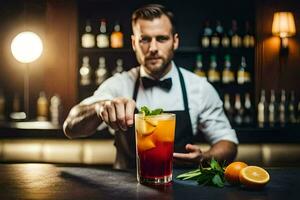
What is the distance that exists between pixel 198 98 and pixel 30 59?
6.52 ft

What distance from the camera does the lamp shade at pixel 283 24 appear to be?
4.12m

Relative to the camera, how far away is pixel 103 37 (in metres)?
4.21

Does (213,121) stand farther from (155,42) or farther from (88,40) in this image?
(88,40)

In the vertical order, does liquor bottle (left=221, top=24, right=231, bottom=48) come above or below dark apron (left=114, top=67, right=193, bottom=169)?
above

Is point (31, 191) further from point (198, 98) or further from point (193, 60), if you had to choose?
point (193, 60)

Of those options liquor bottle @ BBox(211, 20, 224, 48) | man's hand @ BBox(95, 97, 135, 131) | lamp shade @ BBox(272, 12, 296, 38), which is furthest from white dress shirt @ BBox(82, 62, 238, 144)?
lamp shade @ BBox(272, 12, 296, 38)

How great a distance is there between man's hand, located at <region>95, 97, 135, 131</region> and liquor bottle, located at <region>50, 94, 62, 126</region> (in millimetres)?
2777

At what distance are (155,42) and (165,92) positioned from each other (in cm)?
33

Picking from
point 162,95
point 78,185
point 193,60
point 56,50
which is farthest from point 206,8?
point 78,185

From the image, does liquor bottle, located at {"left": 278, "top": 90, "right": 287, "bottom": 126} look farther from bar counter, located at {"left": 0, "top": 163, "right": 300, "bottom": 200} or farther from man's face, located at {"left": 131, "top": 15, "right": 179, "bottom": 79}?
bar counter, located at {"left": 0, "top": 163, "right": 300, "bottom": 200}

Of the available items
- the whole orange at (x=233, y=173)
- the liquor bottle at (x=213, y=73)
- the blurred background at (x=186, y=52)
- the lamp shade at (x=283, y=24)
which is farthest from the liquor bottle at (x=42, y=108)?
the whole orange at (x=233, y=173)

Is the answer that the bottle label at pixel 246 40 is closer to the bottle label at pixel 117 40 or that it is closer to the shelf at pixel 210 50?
the shelf at pixel 210 50

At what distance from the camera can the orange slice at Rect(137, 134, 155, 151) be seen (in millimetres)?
1222

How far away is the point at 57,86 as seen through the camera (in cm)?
438
